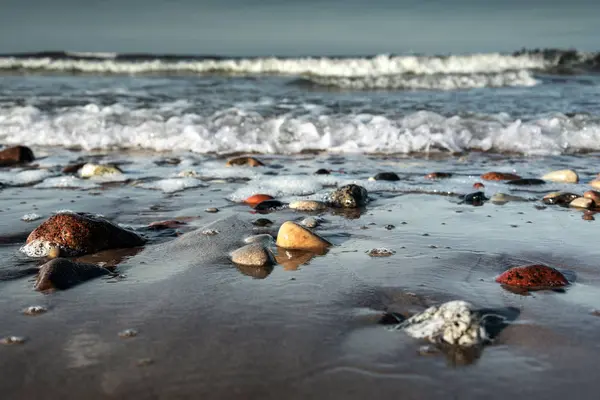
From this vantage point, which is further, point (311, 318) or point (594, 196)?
point (594, 196)

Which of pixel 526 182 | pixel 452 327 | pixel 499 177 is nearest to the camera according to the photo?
pixel 452 327

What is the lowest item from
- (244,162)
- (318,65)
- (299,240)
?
(244,162)

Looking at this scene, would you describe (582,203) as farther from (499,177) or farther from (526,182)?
(499,177)

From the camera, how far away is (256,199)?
12.7 feet

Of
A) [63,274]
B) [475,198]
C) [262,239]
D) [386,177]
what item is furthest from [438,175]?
[63,274]

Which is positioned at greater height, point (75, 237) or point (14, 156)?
point (75, 237)

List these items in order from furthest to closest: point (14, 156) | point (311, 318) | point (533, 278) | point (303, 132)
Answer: point (303, 132) < point (14, 156) < point (533, 278) < point (311, 318)

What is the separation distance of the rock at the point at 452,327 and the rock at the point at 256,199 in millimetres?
2107

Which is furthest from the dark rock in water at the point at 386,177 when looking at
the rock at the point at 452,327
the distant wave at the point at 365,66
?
the distant wave at the point at 365,66

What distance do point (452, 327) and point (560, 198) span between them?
2.35m

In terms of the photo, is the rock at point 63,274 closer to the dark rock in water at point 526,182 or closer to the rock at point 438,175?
the rock at point 438,175

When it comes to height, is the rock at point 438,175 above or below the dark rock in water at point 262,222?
below

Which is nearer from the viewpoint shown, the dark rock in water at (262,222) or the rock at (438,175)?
the dark rock in water at (262,222)

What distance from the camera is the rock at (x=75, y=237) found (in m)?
2.70
